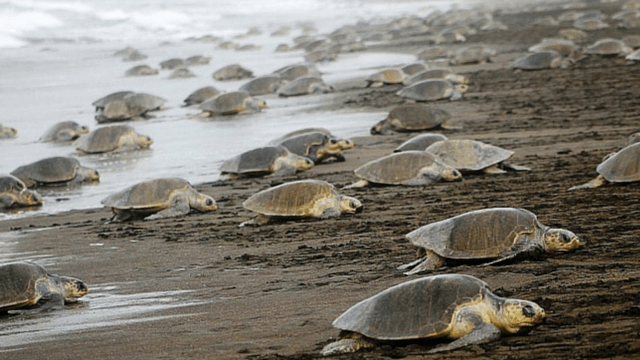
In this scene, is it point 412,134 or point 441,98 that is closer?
point 412,134

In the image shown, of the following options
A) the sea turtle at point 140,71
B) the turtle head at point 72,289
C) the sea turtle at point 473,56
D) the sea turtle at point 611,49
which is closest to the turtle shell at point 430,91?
the sea turtle at point 611,49

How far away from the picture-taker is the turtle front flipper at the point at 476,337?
11.6 feet

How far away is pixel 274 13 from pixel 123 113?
3698 centimetres

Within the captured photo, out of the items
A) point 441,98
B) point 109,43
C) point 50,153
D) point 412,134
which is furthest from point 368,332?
point 109,43

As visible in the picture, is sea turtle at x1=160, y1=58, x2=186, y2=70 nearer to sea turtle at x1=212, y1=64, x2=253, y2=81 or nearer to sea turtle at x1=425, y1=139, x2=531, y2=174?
sea turtle at x1=212, y1=64, x2=253, y2=81

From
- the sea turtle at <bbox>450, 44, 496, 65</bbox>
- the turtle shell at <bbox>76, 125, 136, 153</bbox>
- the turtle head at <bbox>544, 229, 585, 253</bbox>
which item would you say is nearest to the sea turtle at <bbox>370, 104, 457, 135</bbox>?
the turtle shell at <bbox>76, 125, 136, 153</bbox>

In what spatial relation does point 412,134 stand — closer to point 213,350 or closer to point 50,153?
point 50,153

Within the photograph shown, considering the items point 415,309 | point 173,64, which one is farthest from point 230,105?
point 415,309

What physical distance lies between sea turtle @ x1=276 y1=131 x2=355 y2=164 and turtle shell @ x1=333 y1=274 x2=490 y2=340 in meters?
5.18

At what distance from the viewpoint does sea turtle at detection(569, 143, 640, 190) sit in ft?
20.7

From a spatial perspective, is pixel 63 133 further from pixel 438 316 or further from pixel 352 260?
pixel 438 316

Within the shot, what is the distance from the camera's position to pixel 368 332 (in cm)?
354

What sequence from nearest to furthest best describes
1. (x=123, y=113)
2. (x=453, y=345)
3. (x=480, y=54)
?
(x=453, y=345) → (x=123, y=113) → (x=480, y=54)

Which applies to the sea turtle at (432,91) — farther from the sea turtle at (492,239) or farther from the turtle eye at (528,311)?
the turtle eye at (528,311)
